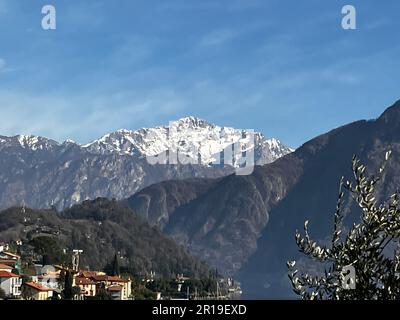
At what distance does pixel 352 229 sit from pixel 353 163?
0.88 meters

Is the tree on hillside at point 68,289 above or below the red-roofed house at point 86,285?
below

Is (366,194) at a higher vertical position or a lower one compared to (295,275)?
higher

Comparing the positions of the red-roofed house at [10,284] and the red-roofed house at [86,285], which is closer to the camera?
the red-roofed house at [10,284]

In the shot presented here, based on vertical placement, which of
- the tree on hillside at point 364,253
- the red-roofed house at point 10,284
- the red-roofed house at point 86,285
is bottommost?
the tree on hillside at point 364,253

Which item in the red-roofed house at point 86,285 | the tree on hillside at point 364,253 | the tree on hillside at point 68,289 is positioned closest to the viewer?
the tree on hillside at point 364,253

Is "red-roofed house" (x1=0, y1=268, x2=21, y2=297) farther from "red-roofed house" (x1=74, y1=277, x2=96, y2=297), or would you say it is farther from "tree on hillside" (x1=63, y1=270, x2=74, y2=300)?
"red-roofed house" (x1=74, y1=277, x2=96, y2=297)

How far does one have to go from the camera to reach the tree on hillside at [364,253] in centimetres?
Answer: 839

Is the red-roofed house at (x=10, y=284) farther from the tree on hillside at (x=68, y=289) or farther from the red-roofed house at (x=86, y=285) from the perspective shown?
the red-roofed house at (x=86, y=285)

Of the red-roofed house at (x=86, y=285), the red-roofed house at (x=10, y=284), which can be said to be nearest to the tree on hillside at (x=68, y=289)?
the red-roofed house at (x=10, y=284)

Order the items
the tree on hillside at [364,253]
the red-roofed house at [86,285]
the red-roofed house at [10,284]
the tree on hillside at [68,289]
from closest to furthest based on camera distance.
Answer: the tree on hillside at [364,253], the red-roofed house at [10,284], the tree on hillside at [68,289], the red-roofed house at [86,285]

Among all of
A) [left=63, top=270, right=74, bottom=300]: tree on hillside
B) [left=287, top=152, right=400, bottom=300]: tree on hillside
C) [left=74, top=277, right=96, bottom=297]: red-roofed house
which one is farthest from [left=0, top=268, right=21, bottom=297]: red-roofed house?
[left=287, top=152, right=400, bottom=300]: tree on hillside

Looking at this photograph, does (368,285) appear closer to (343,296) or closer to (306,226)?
(343,296)
